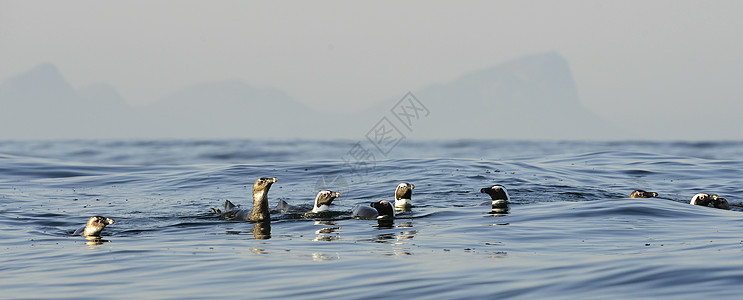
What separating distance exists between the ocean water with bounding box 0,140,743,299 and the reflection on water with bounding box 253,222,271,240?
0.04m

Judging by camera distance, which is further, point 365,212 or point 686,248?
point 365,212

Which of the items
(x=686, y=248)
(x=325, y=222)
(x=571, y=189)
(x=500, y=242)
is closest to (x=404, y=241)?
(x=500, y=242)

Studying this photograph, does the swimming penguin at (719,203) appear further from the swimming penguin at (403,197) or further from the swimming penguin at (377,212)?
the swimming penguin at (377,212)

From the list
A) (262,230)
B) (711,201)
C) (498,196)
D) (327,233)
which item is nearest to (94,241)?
(262,230)

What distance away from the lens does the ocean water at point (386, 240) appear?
982 cm

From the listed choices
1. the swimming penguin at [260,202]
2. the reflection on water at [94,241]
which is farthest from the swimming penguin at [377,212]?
the reflection on water at [94,241]

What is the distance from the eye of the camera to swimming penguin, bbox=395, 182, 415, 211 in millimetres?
18516

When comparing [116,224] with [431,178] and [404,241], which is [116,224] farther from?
[431,178]

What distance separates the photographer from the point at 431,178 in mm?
24812

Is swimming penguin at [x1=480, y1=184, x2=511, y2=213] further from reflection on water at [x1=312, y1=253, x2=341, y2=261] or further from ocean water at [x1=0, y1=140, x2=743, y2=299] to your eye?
reflection on water at [x1=312, y1=253, x2=341, y2=261]

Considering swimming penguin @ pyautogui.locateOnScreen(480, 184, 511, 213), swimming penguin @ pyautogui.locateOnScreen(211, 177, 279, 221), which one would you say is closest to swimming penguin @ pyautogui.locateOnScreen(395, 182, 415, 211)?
swimming penguin @ pyautogui.locateOnScreen(480, 184, 511, 213)

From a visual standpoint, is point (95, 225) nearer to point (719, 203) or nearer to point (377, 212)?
point (377, 212)

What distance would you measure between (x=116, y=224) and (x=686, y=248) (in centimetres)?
1113

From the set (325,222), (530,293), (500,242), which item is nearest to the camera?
(530,293)
